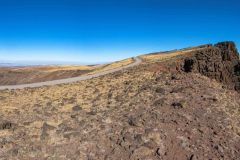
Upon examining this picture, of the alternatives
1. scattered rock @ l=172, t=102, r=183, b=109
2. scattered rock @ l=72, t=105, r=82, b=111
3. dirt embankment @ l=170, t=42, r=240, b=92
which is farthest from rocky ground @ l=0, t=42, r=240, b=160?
dirt embankment @ l=170, t=42, r=240, b=92

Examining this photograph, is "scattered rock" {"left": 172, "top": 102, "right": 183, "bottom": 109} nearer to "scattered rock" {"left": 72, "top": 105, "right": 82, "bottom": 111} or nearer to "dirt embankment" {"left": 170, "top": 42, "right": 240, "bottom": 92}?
"scattered rock" {"left": 72, "top": 105, "right": 82, "bottom": 111}

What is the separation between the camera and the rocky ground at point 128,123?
14.0 metres

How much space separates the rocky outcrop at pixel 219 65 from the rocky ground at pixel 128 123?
294 centimetres

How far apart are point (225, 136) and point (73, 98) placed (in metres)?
14.2

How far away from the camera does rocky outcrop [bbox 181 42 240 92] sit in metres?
29.4

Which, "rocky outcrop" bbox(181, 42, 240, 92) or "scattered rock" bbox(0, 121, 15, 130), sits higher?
"rocky outcrop" bbox(181, 42, 240, 92)

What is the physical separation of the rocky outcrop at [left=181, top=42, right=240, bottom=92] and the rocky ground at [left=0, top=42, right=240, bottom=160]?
294cm

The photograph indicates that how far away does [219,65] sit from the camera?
3019 cm

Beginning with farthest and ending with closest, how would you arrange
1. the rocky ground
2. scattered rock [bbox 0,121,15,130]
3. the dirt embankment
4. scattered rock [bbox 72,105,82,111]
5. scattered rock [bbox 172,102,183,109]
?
1. the dirt embankment
2. scattered rock [bbox 72,105,82,111]
3. scattered rock [bbox 172,102,183,109]
4. scattered rock [bbox 0,121,15,130]
5. the rocky ground

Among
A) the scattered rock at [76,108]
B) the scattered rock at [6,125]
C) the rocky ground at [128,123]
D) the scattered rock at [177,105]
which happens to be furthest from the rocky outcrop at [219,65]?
the scattered rock at [6,125]

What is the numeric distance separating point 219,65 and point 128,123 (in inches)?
691

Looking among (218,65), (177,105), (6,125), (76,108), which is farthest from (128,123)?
(218,65)

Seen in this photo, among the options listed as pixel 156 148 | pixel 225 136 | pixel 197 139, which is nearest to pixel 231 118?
pixel 225 136

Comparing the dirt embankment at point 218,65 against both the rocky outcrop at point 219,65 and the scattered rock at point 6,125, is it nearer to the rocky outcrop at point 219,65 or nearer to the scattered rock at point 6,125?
the rocky outcrop at point 219,65
